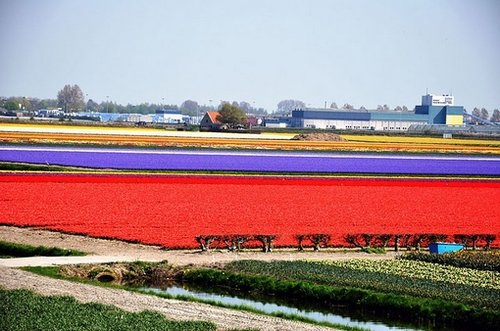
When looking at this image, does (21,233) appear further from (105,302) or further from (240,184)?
(240,184)

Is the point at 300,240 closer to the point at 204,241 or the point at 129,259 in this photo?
the point at 204,241

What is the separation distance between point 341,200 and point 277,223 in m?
9.91

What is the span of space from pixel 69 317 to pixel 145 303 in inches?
135

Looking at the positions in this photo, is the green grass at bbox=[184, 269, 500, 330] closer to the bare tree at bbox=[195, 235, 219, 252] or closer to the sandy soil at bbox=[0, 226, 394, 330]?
the sandy soil at bbox=[0, 226, 394, 330]

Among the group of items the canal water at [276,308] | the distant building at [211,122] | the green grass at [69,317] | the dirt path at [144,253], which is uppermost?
the green grass at [69,317]

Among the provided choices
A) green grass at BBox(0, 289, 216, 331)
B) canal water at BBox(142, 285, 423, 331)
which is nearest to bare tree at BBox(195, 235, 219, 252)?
canal water at BBox(142, 285, 423, 331)

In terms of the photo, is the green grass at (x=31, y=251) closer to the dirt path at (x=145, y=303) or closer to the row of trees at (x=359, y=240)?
the row of trees at (x=359, y=240)

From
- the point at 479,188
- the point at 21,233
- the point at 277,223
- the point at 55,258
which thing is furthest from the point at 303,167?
the point at 55,258

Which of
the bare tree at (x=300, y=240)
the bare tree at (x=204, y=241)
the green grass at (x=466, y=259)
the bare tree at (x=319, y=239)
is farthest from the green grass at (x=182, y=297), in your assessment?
the green grass at (x=466, y=259)

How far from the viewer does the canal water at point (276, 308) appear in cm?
2638

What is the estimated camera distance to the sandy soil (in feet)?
84.2

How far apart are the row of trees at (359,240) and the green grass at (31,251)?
13.6 feet

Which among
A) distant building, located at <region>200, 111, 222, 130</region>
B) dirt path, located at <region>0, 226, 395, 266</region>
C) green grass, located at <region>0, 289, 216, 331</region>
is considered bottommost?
distant building, located at <region>200, 111, 222, 130</region>

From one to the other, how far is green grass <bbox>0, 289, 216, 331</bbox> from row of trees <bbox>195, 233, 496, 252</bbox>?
1070 cm
